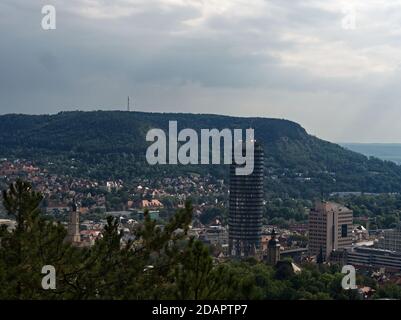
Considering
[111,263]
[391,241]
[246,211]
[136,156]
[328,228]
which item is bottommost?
[391,241]

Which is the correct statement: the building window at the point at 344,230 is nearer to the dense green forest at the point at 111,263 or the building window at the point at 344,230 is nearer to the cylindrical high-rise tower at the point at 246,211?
the cylindrical high-rise tower at the point at 246,211

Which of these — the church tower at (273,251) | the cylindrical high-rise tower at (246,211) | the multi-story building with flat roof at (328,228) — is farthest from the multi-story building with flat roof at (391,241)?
the church tower at (273,251)

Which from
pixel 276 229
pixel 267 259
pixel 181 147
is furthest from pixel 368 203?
pixel 181 147

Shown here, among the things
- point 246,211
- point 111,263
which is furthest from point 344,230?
point 111,263

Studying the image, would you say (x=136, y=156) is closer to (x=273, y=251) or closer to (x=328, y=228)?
(x=273, y=251)
